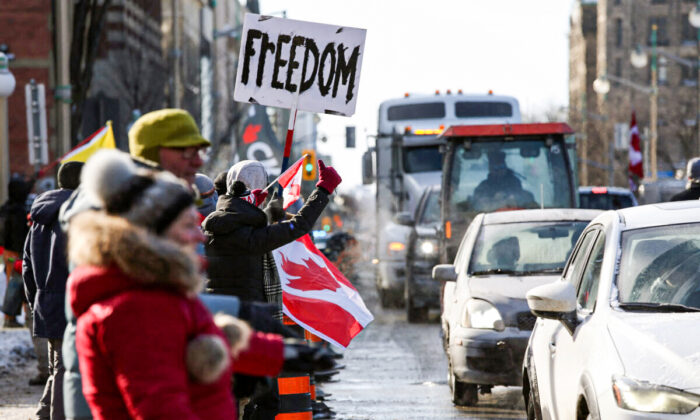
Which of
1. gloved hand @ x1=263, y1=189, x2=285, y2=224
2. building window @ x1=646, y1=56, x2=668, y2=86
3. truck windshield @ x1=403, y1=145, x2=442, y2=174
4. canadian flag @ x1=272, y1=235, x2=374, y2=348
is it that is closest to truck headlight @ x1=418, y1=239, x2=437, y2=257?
truck windshield @ x1=403, y1=145, x2=442, y2=174

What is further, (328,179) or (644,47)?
(644,47)

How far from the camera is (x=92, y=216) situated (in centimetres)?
366

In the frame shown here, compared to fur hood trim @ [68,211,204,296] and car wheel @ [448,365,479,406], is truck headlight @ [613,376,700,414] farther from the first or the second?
car wheel @ [448,365,479,406]

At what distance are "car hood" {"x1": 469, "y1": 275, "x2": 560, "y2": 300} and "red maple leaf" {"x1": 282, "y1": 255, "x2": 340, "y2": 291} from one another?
1880mm

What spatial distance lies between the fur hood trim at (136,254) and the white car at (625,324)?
2.48 m

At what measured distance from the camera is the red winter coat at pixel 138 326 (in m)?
3.44

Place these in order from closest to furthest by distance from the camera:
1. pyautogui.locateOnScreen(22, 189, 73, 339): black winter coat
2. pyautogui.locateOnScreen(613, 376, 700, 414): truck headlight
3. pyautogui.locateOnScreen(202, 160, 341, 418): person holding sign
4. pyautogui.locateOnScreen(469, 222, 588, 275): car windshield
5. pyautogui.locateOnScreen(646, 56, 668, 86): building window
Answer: pyautogui.locateOnScreen(613, 376, 700, 414): truck headlight → pyautogui.locateOnScreen(202, 160, 341, 418): person holding sign → pyautogui.locateOnScreen(22, 189, 73, 339): black winter coat → pyautogui.locateOnScreen(469, 222, 588, 275): car windshield → pyautogui.locateOnScreen(646, 56, 668, 86): building window

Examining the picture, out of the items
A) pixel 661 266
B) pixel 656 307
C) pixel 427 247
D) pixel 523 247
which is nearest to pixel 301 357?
pixel 656 307

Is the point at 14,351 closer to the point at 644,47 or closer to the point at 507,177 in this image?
the point at 507,177

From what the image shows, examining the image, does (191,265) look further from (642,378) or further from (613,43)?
(613,43)

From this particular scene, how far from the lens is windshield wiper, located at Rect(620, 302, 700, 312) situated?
6.33 m

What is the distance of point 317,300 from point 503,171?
9.11 m

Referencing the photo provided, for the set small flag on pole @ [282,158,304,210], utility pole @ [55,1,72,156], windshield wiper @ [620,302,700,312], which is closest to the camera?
windshield wiper @ [620,302,700,312]

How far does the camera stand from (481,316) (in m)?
10.8
